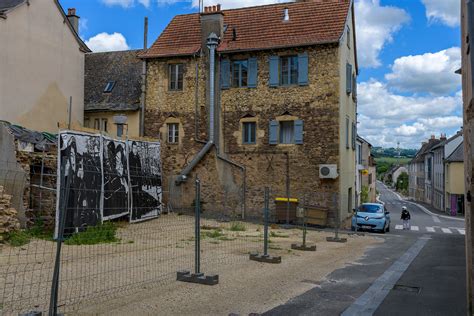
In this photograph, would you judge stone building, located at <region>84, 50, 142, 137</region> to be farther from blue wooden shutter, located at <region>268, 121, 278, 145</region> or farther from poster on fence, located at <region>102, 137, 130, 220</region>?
blue wooden shutter, located at <region>268, 121, 278, 145</region>

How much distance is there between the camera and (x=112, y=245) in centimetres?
1315

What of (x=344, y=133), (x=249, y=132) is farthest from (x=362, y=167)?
(x=249, y=132)

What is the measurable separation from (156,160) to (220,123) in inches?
147

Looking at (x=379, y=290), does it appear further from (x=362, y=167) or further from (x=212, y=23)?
(x=362, y=167)

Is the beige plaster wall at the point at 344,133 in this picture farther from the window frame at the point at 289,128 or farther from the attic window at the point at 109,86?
the attic window at the point at 109,86

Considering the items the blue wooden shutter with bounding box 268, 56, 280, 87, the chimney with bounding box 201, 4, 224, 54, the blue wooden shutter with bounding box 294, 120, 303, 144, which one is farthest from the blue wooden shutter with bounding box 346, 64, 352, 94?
the chimney with bounding box 201, 4, 224, 54

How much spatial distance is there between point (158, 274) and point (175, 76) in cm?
1660

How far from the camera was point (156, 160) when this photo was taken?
23094mm

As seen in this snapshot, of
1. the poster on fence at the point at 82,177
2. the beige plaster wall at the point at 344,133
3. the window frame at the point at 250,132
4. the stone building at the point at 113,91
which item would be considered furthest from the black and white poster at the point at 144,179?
the beige plaster wall at the point at 344,133

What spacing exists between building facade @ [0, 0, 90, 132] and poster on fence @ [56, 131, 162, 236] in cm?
254

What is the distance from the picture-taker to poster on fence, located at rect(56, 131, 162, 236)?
15.1 m

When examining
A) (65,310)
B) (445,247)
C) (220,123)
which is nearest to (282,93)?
(220,123)

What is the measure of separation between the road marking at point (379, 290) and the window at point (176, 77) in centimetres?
1510

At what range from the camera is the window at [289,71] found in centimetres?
2270
